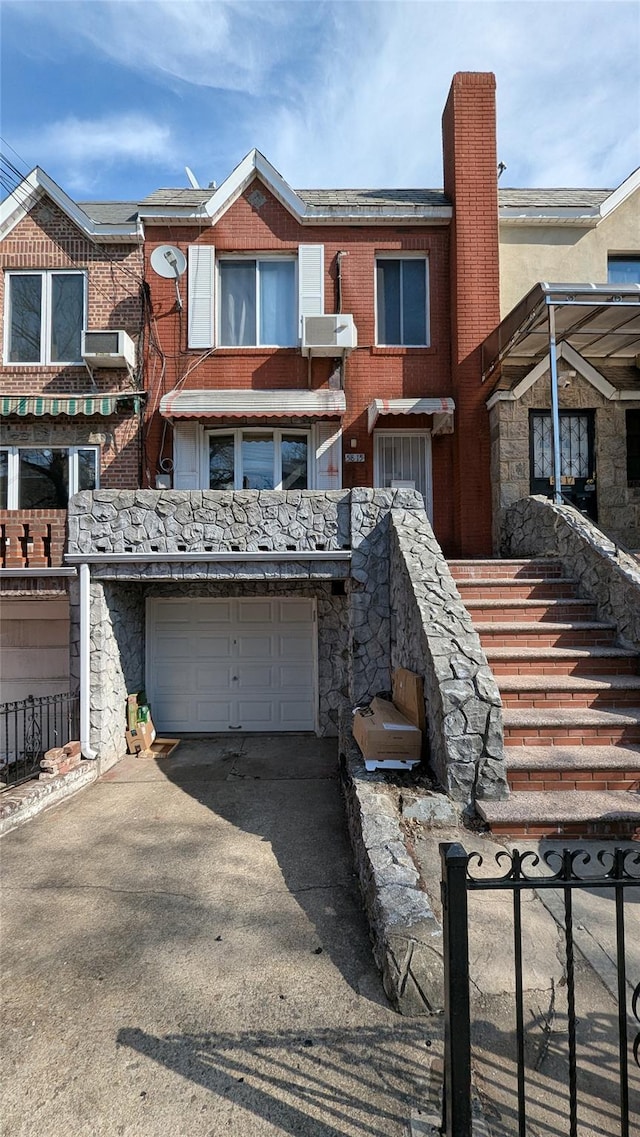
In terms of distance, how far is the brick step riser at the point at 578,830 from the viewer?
421 cm

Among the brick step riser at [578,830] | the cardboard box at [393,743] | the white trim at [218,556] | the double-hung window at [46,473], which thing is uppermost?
the double-hung window at [46,473]

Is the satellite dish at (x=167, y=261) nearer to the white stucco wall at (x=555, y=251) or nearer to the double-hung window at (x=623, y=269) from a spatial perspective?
the white stucco wall at (x=555, y=251)

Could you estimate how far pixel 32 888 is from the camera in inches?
177

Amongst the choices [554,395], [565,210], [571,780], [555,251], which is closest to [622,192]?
[565,210]

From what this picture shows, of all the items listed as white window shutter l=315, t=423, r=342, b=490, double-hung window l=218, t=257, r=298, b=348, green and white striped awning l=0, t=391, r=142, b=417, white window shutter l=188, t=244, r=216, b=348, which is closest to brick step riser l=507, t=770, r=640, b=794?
white window shutter l=315, t=423, r=342, b=490

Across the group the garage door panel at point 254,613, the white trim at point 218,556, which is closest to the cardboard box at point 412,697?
the white trim at point 218,556

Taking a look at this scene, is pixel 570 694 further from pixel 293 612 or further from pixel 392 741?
pixel 293 612

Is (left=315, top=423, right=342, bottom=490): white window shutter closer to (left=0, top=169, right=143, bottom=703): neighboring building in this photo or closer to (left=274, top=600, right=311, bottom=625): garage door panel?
(left=274, top=600, right=311, bottom=625): garage door panel

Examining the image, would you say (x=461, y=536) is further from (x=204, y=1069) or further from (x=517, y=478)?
(x=204, y=1069)

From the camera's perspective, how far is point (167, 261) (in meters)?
10.5

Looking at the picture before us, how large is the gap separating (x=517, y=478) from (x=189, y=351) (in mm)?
6934

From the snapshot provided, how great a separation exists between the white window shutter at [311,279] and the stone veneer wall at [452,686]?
22.8 feet

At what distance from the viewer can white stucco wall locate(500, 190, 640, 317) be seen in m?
11.0

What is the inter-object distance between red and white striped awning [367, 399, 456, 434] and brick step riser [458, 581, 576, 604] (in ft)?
14.7
